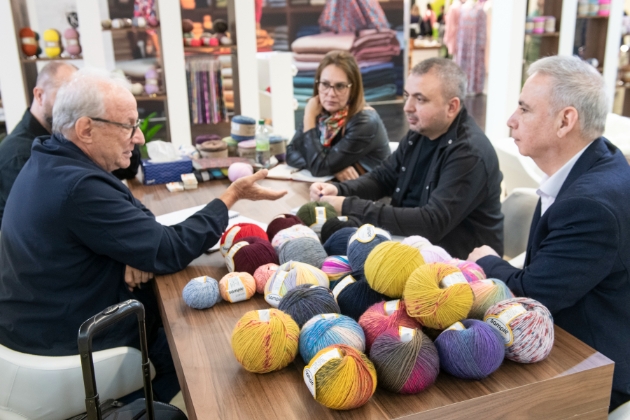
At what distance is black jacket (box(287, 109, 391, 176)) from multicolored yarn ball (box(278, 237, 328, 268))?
139cm

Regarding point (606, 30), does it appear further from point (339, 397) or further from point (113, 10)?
point (339, 397)

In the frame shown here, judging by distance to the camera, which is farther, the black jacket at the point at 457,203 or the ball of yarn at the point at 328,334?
the black jacket at the point at 457,203

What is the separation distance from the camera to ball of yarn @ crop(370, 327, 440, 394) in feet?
3.55

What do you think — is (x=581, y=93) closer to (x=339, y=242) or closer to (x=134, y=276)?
(x=339, y=242)

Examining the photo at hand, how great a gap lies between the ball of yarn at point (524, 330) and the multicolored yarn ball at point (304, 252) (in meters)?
0.51

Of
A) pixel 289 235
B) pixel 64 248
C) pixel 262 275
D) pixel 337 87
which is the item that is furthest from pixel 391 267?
pixel 337 87

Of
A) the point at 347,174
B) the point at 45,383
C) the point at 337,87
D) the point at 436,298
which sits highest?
the point at 337,87

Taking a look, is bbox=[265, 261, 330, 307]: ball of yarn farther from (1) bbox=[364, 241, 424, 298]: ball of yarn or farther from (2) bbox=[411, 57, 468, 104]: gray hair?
(2) bbox=[411, 57, 468, 104]: gray hair

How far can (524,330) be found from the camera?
1.17 m

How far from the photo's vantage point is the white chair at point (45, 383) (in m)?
1.50

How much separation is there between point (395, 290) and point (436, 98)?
1181 mm

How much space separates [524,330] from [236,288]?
0.72 metres

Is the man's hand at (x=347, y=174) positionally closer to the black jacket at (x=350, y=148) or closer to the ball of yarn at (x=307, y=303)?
the black jacket at (x=350, y=148)

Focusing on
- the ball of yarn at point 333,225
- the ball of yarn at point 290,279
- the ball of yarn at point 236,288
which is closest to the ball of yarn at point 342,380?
the ball of yarn at point 290,279
